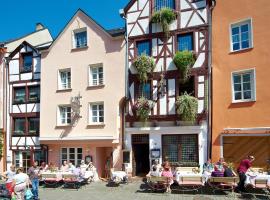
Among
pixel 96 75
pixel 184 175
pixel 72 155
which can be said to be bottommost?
pixel 184 175

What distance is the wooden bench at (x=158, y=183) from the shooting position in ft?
52.4

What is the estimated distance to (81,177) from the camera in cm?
1838

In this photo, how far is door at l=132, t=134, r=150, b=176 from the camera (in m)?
20.8

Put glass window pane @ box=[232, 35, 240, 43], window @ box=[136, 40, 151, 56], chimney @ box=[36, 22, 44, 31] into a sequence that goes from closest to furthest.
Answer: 1. glass window pane @ box=[232, 35, 240, 43]
2. window @ box=[136, 40, 151, 56]
3. chimney @ box=[36, 22, 44, 31]

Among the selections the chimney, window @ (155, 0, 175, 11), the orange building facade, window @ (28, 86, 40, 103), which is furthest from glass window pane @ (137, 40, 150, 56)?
the chimney

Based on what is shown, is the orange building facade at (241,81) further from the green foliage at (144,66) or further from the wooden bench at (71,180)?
the wooden bench at (71,180)

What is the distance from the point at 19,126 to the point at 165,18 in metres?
12.8

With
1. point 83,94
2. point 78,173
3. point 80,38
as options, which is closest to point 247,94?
point 78,173

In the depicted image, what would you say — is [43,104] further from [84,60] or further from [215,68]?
[215,68]

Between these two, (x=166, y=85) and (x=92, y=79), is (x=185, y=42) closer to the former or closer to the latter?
(x=166, y=85)

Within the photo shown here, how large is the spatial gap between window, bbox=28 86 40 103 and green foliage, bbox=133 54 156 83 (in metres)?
8.35

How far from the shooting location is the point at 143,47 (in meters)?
21.2

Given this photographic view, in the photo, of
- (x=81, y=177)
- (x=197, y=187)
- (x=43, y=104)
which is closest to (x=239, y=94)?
(x=197, y=187)

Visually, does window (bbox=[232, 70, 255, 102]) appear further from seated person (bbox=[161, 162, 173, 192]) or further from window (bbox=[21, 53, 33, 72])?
window (bbox=[21, 53, 33, 72])
